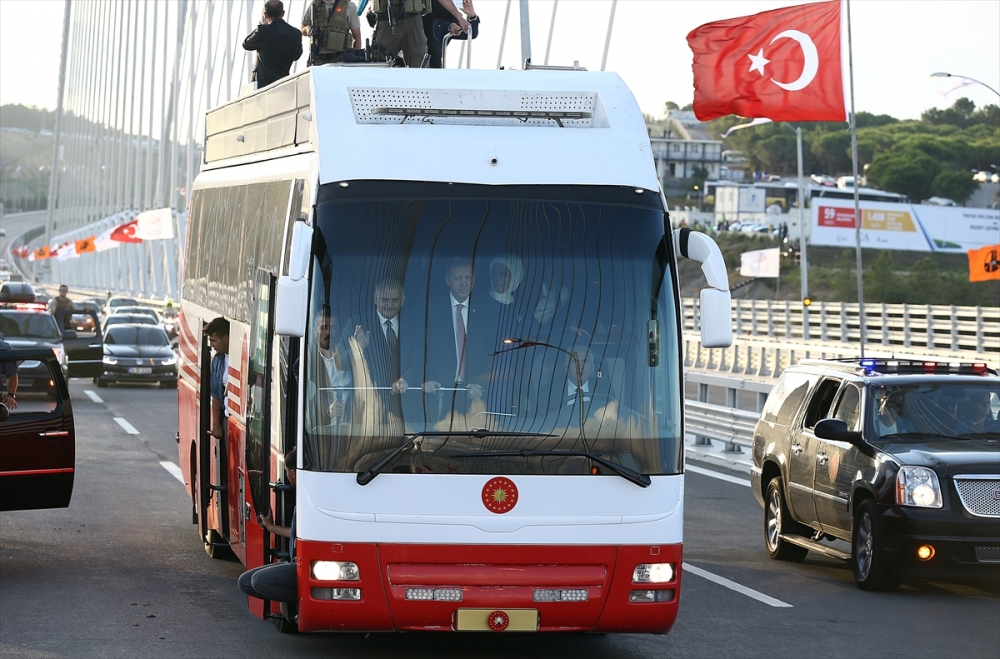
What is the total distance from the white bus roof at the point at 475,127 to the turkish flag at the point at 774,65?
12.6 meters

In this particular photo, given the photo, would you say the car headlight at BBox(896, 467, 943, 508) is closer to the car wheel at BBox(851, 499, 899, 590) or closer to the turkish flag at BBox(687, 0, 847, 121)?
the car wheel at BBox(851, 499, 899, 590)

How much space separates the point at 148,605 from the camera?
32.2ft

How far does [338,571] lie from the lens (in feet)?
24.2

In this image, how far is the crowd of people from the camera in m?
12.0

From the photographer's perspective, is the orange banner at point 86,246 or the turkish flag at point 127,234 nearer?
the turkish flag at point 127,234

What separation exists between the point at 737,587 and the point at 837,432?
50.4 inches

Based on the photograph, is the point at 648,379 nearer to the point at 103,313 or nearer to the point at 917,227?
the point at 103,313

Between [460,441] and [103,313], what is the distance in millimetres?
56359

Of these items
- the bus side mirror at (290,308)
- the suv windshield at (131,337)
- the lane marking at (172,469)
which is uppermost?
the bus side mirror at (290,308)

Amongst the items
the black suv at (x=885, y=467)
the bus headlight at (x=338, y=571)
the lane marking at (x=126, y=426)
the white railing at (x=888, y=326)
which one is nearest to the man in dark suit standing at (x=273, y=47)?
the black suv at (x=885, y=467)

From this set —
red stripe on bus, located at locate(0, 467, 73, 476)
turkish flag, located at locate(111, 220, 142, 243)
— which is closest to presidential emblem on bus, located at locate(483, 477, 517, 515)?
red stripe on bus, located at locate(0, 467, 73, 476)

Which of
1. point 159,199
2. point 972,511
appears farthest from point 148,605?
point 159,199

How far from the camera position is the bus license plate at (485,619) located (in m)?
7.34

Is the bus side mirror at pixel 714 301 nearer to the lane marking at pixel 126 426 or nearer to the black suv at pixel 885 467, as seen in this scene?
the black suv at pixel 885 467
